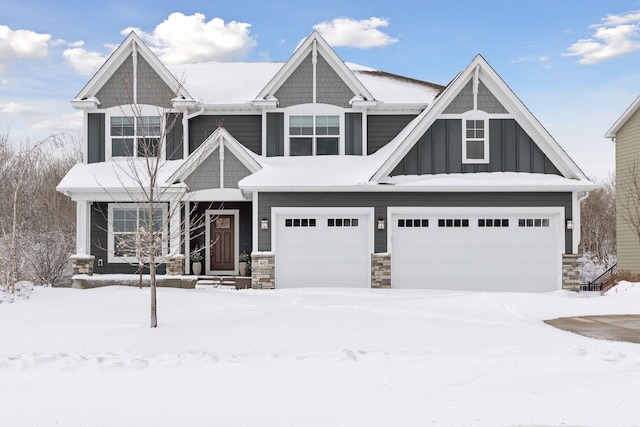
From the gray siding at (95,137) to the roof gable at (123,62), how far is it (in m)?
0.71

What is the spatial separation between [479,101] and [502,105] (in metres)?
0.69

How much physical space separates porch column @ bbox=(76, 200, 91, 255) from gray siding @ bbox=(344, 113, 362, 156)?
849 cm

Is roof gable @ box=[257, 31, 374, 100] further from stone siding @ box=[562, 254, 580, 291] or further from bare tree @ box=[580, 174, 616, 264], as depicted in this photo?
bare tree @ box=[580, 174, 616, 264]

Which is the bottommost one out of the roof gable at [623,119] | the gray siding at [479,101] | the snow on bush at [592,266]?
the snow on bush at [592,266]

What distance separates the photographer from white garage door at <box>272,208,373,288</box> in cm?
1600

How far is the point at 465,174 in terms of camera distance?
53.0 ft

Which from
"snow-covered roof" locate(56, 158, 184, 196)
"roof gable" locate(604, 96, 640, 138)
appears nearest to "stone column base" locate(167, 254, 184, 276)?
"snow-covered roof" locate(56, 158, 184, 196)

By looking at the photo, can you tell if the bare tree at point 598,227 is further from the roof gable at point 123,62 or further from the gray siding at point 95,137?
the gray siding at point 95,137

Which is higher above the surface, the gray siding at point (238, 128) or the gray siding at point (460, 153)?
the gray siding at point (238, 128)

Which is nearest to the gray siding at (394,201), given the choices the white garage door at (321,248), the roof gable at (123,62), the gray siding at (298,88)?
the white garage door at (321,248)

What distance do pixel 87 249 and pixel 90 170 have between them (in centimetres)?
256

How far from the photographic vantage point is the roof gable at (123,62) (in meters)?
17.8

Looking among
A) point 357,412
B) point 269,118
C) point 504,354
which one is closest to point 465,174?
point 269,118

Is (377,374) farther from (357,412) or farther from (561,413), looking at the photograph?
(561,413)
